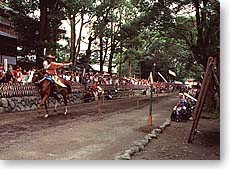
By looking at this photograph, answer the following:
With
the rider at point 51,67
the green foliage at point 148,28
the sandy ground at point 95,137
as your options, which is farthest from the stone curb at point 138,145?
the rider at point 51,67

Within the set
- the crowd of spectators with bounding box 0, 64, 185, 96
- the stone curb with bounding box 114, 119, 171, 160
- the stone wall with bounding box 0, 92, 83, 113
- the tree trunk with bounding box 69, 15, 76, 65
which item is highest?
the tree trunk with bounding box 69, 15, 76, 65

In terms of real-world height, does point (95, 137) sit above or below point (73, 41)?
below

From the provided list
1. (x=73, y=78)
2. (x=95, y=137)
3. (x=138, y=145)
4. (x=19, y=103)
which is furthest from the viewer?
(x=73, y=78)

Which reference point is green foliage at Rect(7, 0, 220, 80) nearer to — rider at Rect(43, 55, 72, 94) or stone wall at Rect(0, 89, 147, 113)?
stone wall at Rect(0, 89, 147, 113)

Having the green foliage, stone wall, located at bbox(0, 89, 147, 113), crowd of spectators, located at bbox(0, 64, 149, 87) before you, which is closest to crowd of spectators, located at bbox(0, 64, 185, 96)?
crowd of spectators, located at bbox(0, 64, 149, 87)

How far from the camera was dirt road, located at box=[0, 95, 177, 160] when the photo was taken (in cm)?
378

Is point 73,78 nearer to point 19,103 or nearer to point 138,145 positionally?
point 19,103

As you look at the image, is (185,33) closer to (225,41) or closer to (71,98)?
(71,98)

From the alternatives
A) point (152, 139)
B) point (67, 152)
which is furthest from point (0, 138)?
point (152, 139)

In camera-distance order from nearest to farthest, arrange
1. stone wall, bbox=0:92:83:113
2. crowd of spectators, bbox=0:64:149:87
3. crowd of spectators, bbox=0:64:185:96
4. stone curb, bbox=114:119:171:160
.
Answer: stone curb, bbox=114:119:171:160 < stone wall, bbox=0:92:83:113 < crowd of spectators, bbox=0:64:149:87 < crowd of spectators, bbox=0:64:185:96

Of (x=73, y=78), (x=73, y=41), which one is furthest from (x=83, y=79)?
(x=73, y=41)

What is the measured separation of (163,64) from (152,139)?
247 centimetres

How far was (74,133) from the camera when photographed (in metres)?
4.89

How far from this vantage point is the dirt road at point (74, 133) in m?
3.78
